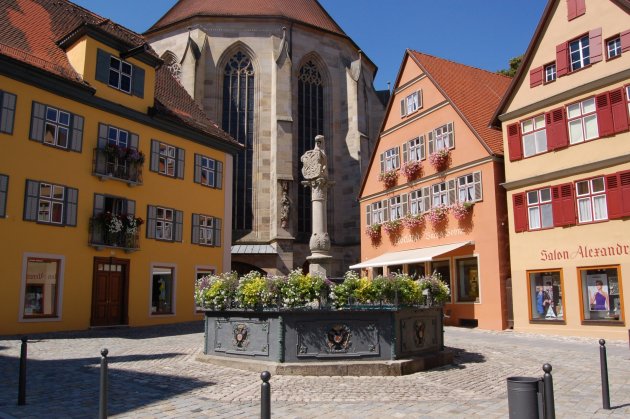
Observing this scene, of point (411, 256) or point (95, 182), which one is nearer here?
point (95, 182)

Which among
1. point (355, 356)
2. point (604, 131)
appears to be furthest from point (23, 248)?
point (604, 131)

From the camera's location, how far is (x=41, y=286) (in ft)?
61.0

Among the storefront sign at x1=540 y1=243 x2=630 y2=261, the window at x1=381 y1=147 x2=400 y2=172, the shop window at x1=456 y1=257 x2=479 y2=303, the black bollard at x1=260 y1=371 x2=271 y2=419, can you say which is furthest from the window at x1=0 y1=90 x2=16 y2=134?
the storefront sign at x1=540 y1=243 x2=630 y2=261

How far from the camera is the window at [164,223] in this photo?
2273 cm

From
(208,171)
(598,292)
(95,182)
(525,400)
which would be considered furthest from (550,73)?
(525,400)

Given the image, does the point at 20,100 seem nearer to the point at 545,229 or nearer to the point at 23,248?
the point at 23,248

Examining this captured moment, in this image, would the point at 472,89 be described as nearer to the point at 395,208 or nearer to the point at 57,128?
the point at 395,208

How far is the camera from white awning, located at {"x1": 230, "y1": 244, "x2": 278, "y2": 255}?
32625 mm

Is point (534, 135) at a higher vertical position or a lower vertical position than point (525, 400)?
higher

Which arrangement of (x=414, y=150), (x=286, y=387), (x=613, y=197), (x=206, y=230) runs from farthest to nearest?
(x=414, y=150) < (x=206, y=230) < (x=613, y=197) < (x=286, y=387)

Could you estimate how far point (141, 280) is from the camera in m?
22.1

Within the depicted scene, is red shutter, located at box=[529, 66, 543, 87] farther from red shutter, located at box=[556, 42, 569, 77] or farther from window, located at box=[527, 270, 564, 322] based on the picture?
window, located at box=[527, 270, 564, 322]

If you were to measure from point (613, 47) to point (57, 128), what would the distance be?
61.2 ft

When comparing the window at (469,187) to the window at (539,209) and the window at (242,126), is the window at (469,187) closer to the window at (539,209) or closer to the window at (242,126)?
the window at (539,209)
